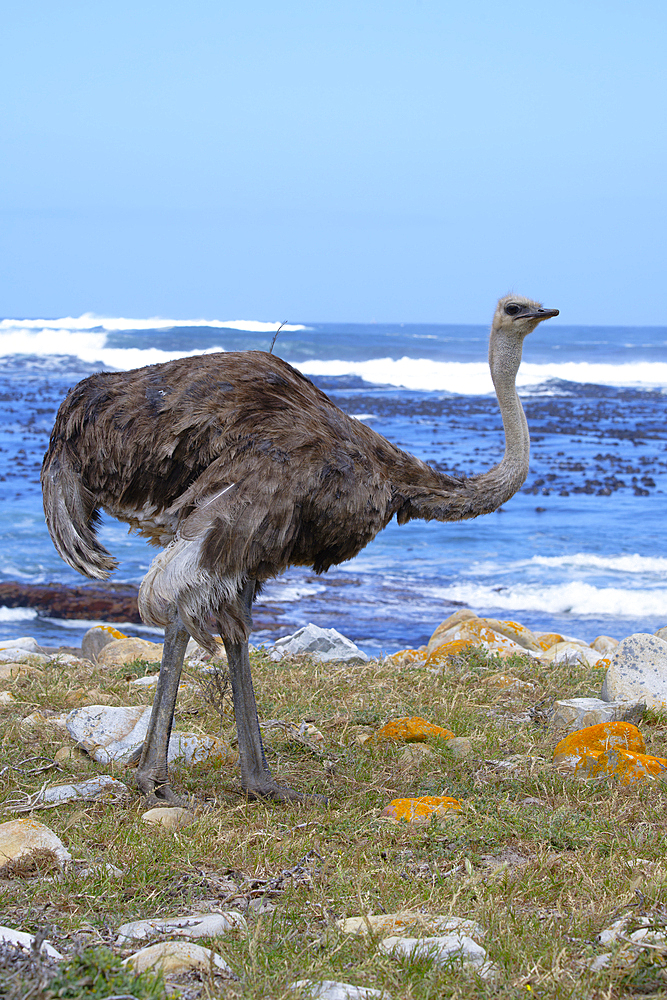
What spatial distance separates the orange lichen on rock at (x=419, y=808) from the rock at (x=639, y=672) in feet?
4.85

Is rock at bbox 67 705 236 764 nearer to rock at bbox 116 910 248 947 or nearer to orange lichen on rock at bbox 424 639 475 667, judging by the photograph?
rock at bbox 116 910 248 947

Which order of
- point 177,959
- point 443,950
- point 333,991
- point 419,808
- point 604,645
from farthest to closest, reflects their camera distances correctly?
1. point 604,645
2. point 419,808
3. point 443,950
4. point 177,959
5. point 333,991

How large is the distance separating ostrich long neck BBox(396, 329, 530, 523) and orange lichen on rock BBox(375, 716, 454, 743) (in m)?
0.94

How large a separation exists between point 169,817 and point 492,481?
176 centimetres

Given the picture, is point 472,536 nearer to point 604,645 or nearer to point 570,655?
point 604,645

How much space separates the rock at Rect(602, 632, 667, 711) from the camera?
16.4 ft

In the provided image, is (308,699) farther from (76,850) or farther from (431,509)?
(76,850)

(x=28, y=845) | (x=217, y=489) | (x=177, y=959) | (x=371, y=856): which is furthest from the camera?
(x=217, y=489)

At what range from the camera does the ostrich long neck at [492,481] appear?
4.11 m

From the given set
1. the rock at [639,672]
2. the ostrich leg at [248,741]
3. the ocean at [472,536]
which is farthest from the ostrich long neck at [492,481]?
the ocean at [472,536]

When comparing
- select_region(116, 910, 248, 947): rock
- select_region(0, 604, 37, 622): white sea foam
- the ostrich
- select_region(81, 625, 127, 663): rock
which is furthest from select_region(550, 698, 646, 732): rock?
select_region(0, 604, 37, 622): white sea foam

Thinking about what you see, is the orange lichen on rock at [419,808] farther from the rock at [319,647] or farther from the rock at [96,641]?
the rock at [96,641]

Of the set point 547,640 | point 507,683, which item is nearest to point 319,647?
point 507,683

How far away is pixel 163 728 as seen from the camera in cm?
385
